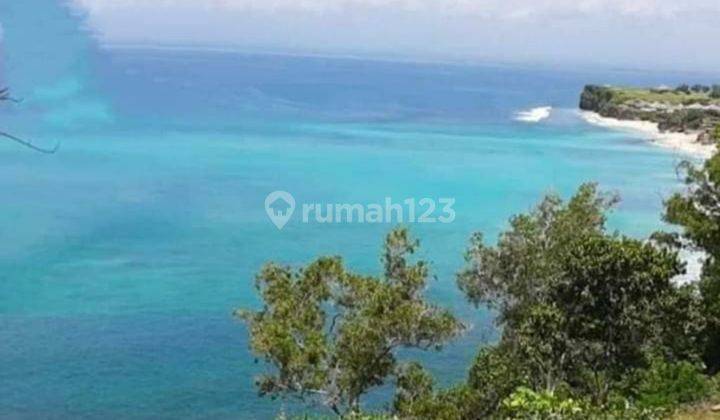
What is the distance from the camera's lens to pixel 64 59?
1534cm

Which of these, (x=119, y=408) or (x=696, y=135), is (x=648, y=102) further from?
(x=119, y=408)

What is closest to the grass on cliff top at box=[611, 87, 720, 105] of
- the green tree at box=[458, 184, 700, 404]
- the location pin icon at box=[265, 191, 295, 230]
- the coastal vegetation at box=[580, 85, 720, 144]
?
the coastal vegetation at box=[580, 85, 720, 144]

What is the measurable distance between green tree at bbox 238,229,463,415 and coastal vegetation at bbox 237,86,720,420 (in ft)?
0.08

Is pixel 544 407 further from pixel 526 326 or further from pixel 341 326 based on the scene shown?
pixel 341 326

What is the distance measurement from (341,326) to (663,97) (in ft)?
294

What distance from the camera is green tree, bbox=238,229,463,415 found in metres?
16.2

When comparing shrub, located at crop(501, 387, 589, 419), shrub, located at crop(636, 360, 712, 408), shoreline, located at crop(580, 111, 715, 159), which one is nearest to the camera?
shrub, located at crop(501, 387, 589, 419)

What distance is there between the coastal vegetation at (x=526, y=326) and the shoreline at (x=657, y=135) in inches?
1635

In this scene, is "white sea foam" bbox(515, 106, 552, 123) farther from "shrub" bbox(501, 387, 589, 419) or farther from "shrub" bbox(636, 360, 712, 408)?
"shrub" bbox(501, 387, 589, 419)

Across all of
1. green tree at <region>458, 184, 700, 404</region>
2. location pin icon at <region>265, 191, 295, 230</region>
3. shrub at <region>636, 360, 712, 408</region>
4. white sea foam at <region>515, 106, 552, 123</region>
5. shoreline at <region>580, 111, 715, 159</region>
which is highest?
green tree at <region>458, 184, 700, 404</region>

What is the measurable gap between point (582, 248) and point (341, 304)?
4468 mm

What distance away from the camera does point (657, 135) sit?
7944cm

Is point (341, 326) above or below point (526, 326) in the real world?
below

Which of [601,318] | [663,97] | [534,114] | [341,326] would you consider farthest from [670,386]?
[534,114]
